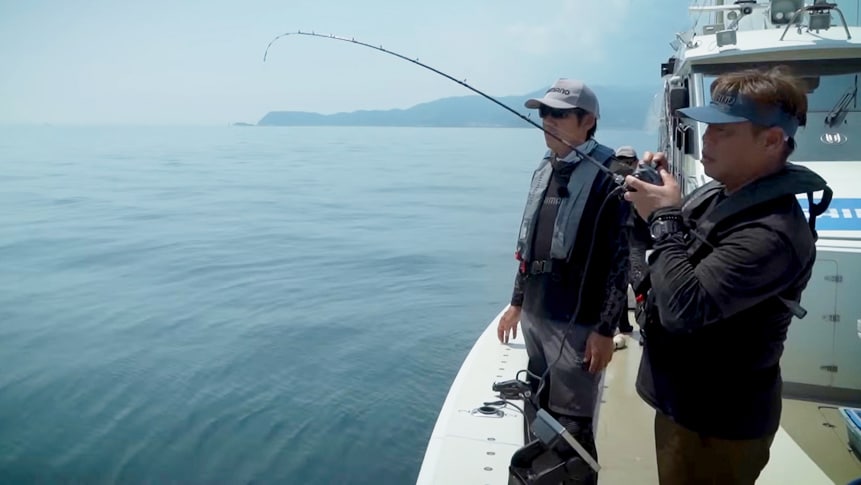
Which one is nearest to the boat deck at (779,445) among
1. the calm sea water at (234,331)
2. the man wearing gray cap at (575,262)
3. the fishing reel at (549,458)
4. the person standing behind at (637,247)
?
the man wearing gray cap at (575,262)

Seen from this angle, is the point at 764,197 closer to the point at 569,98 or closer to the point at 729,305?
the point at 729,305

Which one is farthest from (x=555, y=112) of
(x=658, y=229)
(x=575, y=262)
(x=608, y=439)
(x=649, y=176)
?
(x=608, y=439)

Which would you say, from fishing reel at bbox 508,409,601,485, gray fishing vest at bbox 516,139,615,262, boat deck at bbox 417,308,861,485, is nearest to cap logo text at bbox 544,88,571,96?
gray fishing vest at bbox 516,139,615,262

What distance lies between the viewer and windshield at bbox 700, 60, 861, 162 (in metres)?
4.07

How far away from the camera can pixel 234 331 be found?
8.04 metres

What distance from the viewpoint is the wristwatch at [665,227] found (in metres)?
1.48

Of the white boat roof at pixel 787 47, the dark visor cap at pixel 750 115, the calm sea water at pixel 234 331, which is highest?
the white boat roof at pixel 787 47

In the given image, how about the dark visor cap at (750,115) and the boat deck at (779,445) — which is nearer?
the dark visor cap at (750,115)

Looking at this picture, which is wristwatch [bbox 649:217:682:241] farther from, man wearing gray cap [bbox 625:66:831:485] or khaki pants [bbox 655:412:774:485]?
khaki pants [bbox 655:412:774:485]

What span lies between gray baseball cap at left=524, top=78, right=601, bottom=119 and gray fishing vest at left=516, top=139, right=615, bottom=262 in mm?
134

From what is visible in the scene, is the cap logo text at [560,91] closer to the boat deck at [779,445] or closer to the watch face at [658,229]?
the watch face at [658,229]

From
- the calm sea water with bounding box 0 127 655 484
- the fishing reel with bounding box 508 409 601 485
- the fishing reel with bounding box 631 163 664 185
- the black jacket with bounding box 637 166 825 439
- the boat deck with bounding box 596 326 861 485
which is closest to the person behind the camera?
the black jacket with bounding box 637 166 825 439

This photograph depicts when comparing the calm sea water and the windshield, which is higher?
the windshield

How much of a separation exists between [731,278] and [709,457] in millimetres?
475
